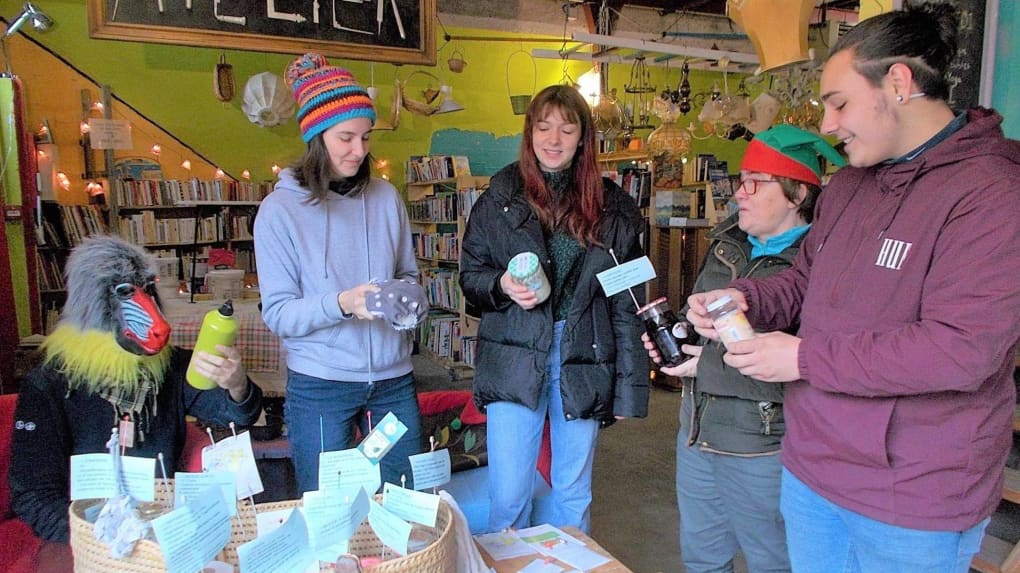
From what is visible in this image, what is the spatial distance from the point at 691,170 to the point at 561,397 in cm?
524

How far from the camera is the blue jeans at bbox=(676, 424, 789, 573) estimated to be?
1.50 m

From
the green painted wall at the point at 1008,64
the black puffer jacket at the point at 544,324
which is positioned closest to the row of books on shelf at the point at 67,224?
the black puffer jacket at the point at 544,324

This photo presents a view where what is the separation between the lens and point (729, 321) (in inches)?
48.8

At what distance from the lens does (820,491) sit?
1.22 m

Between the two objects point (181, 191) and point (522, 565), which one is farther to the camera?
point (181, 191)

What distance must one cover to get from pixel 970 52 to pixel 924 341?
5.62ft

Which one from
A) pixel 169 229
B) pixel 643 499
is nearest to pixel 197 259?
pixel 169 229

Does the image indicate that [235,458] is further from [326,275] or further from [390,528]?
[326,275]

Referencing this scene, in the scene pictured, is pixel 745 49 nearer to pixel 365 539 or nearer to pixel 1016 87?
pixel 1016 87

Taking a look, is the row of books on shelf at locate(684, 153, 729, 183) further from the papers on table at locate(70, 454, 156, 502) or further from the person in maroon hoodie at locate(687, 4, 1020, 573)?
the papers on table at locate(70, 454, 156, 502)

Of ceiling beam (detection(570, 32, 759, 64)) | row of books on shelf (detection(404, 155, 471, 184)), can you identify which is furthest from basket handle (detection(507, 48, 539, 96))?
ceiling beam (detection(570, 32, 759, 64))

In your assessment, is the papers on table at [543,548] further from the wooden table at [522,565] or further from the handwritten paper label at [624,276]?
the handwritten paper label at [624,276]

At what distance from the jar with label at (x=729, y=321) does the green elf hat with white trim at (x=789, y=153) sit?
49 centimetres

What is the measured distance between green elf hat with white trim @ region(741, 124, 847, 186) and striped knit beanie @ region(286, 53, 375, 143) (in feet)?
3.19
